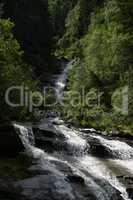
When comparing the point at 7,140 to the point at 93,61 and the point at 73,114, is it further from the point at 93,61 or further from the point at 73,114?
the point at 93,61

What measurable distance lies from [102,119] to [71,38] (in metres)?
25.1

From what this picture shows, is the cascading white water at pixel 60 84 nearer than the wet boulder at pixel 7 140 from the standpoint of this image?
No

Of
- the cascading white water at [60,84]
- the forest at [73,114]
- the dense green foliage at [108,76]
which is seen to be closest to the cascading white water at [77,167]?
the forest at [73,114]

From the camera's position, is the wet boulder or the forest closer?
the forest

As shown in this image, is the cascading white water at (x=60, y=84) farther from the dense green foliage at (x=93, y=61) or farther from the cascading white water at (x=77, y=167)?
the cascading white water at (x=77, y=167)

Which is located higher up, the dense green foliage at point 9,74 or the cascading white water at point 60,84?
the dense green foliage at point 9,74

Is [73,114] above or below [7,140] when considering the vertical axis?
below

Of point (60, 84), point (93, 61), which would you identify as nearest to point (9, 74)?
point (93, 61)

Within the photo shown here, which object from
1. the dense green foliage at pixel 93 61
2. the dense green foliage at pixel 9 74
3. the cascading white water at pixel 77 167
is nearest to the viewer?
the cascading white water at pixel 77 167

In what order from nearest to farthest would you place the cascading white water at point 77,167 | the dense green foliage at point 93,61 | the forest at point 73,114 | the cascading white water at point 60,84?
the cascading white water at point 77,167, the forest at point 73,114, the dense green foliage at point 93,61, the cascading white water at point 60,84

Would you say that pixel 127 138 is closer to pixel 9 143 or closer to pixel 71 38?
pixel 9 143

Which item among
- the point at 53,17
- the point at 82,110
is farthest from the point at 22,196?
the point at 53,17

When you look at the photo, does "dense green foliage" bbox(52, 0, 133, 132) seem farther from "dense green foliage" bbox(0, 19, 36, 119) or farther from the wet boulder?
the wet boulder

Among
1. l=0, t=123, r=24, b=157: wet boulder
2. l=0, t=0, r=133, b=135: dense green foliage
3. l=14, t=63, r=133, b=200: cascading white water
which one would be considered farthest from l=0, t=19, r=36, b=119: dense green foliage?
l=0, t=123, r=24, b=157: wet boulder
